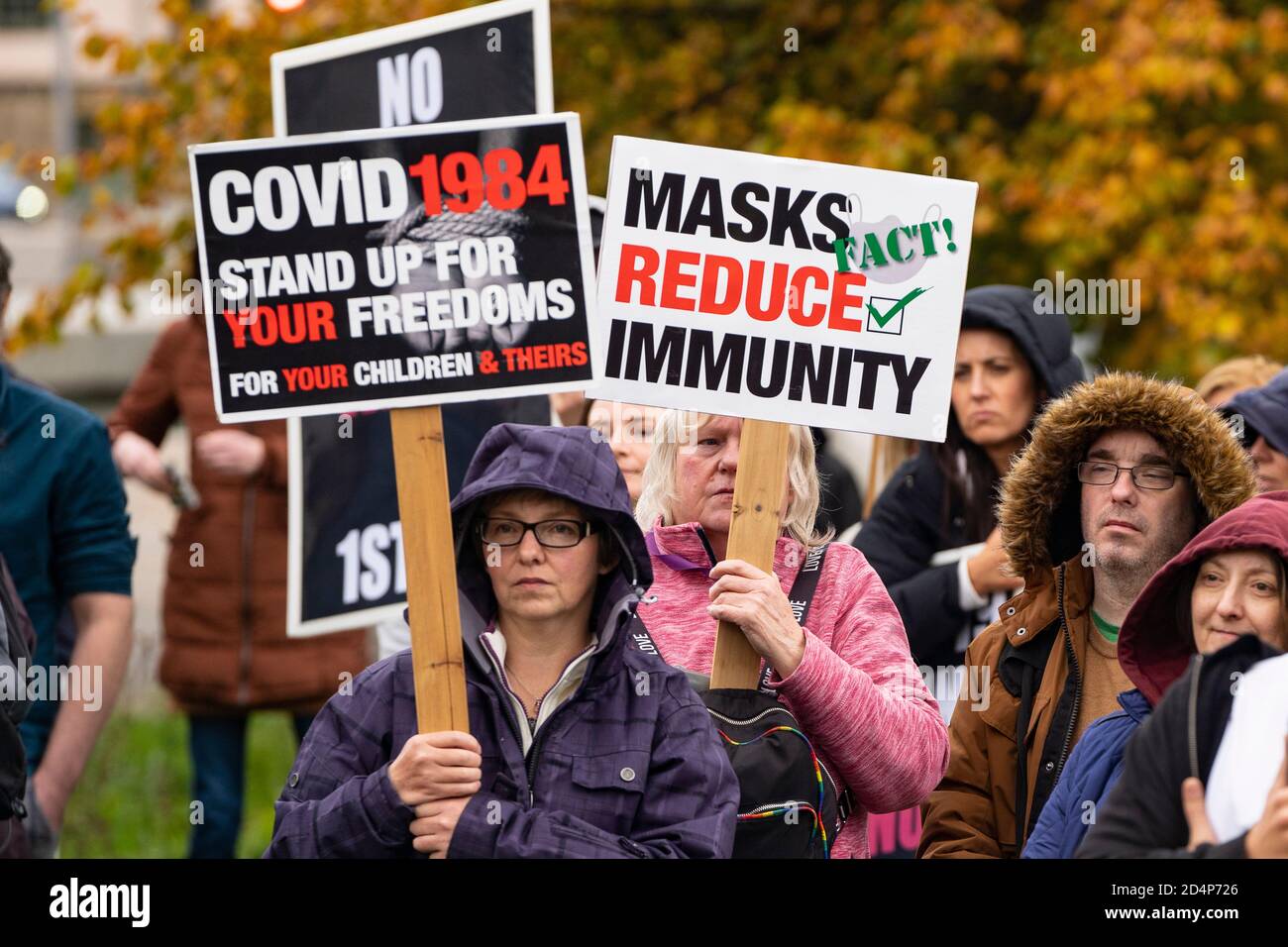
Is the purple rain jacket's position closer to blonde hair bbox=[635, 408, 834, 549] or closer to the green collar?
blonde hair bbox=[635, 408, 834, 549]

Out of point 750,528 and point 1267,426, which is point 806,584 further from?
point 1267,426

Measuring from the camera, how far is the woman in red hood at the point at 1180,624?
3.18 meters

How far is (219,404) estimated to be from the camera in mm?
3303

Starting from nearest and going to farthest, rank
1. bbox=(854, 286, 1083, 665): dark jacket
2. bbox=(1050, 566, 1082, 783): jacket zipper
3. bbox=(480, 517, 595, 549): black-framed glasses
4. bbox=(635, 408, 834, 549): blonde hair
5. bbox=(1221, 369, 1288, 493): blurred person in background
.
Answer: bbox=(480, 517, 595, 549): black-framed glasses → bbox=(1050, 566, 1082, 783): jacket zipper → bbox=(635, 408, 834, 549): blonde hair → bbox=(1221, 369, 1288, 493): blurred person in background → bbox=(854, 286, 1083, 665): dark jacket

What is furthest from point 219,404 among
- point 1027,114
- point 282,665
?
point 1027,114

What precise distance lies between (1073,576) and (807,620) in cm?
63

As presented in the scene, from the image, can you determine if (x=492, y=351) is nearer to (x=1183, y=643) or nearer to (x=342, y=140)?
(x=342, y=140)

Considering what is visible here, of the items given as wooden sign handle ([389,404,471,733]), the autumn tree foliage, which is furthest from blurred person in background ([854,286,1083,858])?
the autumn tree foliage

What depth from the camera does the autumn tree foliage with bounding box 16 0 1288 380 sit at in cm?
810

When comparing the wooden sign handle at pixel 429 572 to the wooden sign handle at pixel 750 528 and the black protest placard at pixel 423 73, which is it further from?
the black protest placard at pixel 423 73

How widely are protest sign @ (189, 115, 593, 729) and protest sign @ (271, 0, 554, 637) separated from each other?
3.10 ft

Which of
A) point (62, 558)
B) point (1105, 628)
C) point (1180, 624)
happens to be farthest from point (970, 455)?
point (62, 558)

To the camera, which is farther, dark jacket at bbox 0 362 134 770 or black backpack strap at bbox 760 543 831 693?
dark jacket at bbox 0 362 134 770
